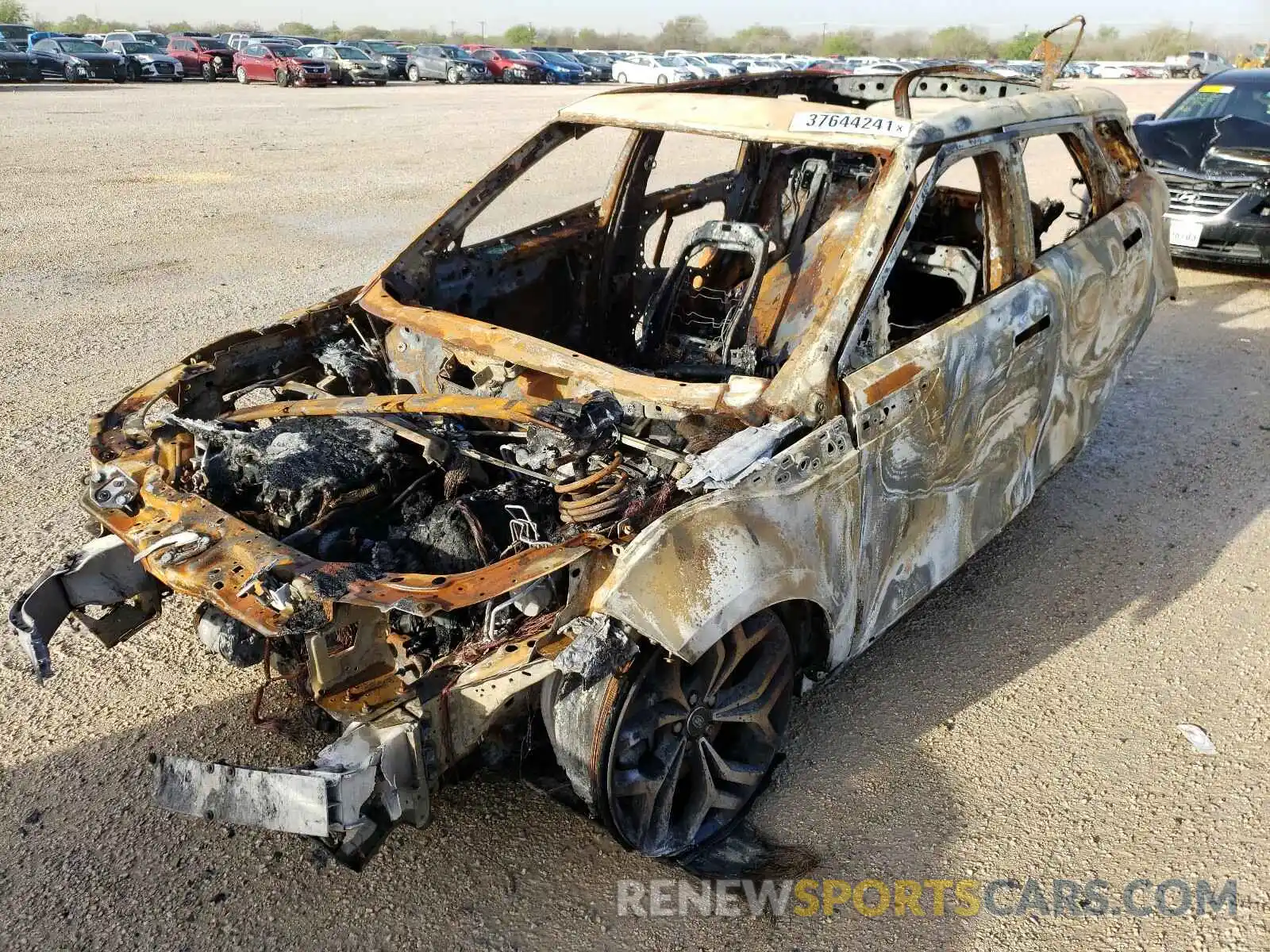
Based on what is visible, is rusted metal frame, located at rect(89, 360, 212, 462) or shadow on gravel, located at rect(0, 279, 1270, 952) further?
rusted metal frame, located at rect(89, 360, 212, 462)

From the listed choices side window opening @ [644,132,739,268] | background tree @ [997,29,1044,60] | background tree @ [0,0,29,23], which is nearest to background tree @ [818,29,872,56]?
background tree @ [997,29,1044,60]

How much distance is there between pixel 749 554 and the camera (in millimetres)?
2541

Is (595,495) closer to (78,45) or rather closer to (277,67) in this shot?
(277,67)

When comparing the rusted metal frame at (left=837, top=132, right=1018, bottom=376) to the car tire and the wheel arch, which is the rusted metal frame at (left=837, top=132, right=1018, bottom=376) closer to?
the wheel arch

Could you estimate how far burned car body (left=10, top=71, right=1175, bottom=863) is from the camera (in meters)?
2.39

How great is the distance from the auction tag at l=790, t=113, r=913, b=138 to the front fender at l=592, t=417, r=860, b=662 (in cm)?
101

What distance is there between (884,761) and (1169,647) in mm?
1378

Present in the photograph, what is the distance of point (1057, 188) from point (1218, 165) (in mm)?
4327

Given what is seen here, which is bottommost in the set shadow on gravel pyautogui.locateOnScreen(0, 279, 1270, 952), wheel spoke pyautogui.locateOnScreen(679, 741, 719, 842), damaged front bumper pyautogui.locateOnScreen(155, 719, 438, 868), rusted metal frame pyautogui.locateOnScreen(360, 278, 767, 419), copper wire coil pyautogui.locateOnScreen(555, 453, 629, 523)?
shadow on gravel pyautogui.locateOnScreen(0, 279, 1270, 952)

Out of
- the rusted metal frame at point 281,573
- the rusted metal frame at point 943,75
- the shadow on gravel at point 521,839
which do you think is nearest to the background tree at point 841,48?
the rusted metal frame at point 943,75

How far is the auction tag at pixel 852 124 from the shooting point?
3.10 meters

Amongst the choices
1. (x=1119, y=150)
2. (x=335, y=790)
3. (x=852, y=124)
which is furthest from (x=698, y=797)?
(x=1119, y=150)

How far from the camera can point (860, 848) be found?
283 cm

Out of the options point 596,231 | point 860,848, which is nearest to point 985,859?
point 860,848
